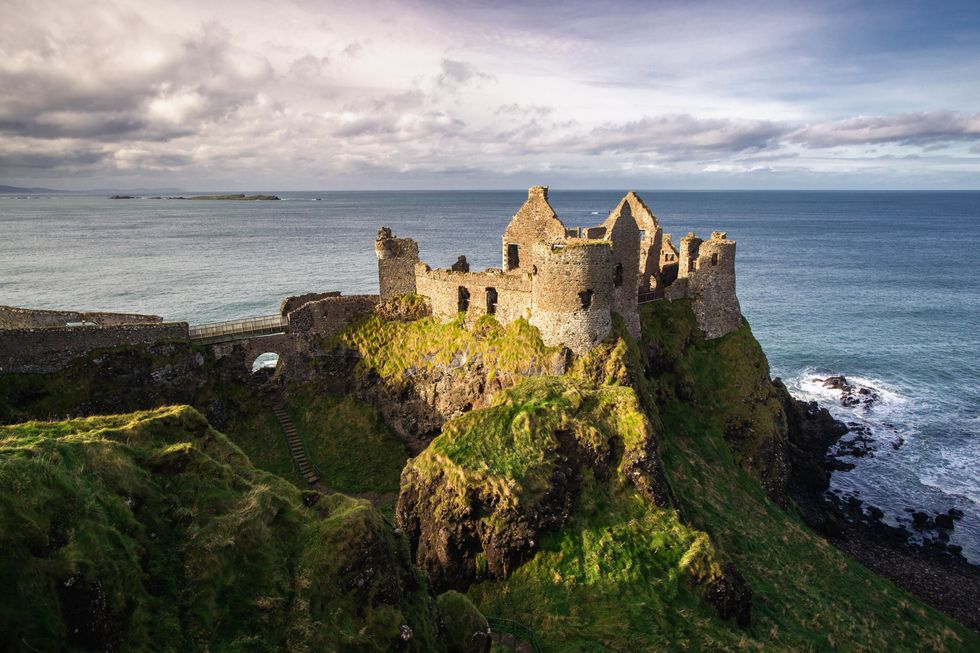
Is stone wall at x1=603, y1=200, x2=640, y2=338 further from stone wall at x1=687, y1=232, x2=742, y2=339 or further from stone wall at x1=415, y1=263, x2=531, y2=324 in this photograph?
stone wall at x1=687, y1=232, x2=742, y2=339

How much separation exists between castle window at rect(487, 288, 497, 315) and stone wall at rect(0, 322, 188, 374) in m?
19.3

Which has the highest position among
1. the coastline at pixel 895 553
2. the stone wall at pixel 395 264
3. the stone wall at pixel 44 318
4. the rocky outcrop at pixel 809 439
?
the stone wall at pixel 395 264

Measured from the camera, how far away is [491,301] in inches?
1390

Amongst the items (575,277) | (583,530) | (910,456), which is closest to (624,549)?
(583,530)

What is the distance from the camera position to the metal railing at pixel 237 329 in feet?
115

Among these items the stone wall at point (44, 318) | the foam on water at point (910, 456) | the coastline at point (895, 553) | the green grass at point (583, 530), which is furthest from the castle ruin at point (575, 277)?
the stone wall at point (44, 318)

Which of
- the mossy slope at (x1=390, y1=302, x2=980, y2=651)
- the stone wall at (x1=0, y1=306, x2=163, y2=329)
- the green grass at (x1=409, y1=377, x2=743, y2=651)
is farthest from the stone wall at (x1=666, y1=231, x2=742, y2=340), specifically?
the stone wall at (x1=0, y1=306, x2=163, y2=329)

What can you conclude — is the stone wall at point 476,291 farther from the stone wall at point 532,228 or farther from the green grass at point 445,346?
the stone wall at point 532,228

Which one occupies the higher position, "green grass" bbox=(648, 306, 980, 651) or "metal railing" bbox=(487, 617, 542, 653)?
"metal railing" bbox=(487, 617, 542, 653)

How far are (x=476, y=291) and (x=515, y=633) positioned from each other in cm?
2084

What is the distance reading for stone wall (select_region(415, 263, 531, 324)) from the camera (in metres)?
33.8

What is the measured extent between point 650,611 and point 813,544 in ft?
48.1

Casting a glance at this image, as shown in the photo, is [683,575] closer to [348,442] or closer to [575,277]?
[575,277]

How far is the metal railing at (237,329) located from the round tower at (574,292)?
56.5ft
